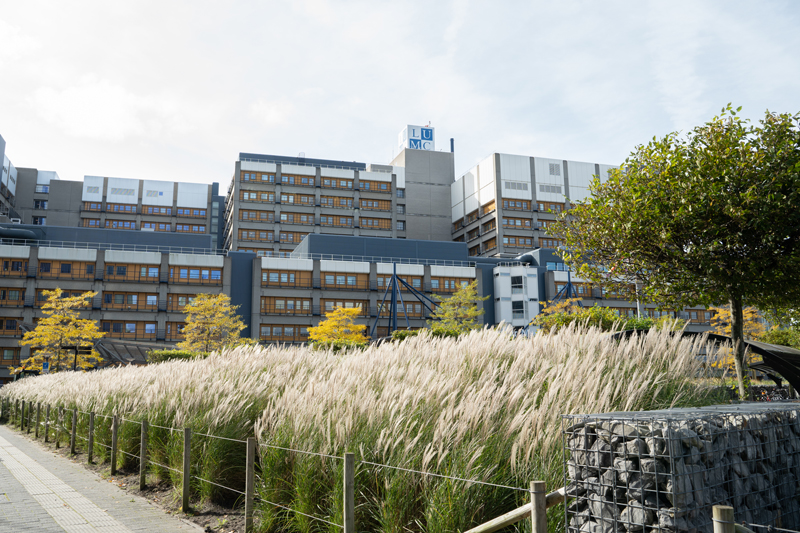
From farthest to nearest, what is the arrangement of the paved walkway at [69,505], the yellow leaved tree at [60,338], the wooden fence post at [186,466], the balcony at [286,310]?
the balcony at [286,310] → the yellow leaved tree at [60,338] → the wooden fence post at [186,466] → the paved walkway at [69,505]

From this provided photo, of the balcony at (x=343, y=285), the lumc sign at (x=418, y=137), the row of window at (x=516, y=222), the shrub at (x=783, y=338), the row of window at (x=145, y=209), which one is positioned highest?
the lumc sign at (x=418, y=137)

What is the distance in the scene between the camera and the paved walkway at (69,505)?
6.85 m

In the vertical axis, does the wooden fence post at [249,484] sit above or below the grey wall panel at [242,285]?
below

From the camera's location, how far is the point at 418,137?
3907 inches

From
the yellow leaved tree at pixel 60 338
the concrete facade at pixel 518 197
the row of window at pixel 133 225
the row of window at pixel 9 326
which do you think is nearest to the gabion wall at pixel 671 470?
the yellow leaved tree at pixel 60 338

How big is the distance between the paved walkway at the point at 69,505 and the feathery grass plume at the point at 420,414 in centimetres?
72

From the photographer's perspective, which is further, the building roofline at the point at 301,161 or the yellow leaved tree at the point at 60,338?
the building roofline at the point at 301,161

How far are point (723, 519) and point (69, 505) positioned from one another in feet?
27.6

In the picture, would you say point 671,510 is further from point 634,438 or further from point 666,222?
point 666,222

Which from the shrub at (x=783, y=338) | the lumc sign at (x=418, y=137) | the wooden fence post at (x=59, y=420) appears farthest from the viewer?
the lumc sign at (x=418, y=137)

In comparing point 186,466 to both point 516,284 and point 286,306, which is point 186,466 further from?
point 516,284

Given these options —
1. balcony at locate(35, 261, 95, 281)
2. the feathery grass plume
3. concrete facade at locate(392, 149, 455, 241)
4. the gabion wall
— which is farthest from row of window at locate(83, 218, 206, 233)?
the gabion wall

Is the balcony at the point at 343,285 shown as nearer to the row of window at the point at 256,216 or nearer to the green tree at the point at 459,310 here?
the green tree at the point at 459,310

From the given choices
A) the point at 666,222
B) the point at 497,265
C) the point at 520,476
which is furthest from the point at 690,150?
the point at 497,265
